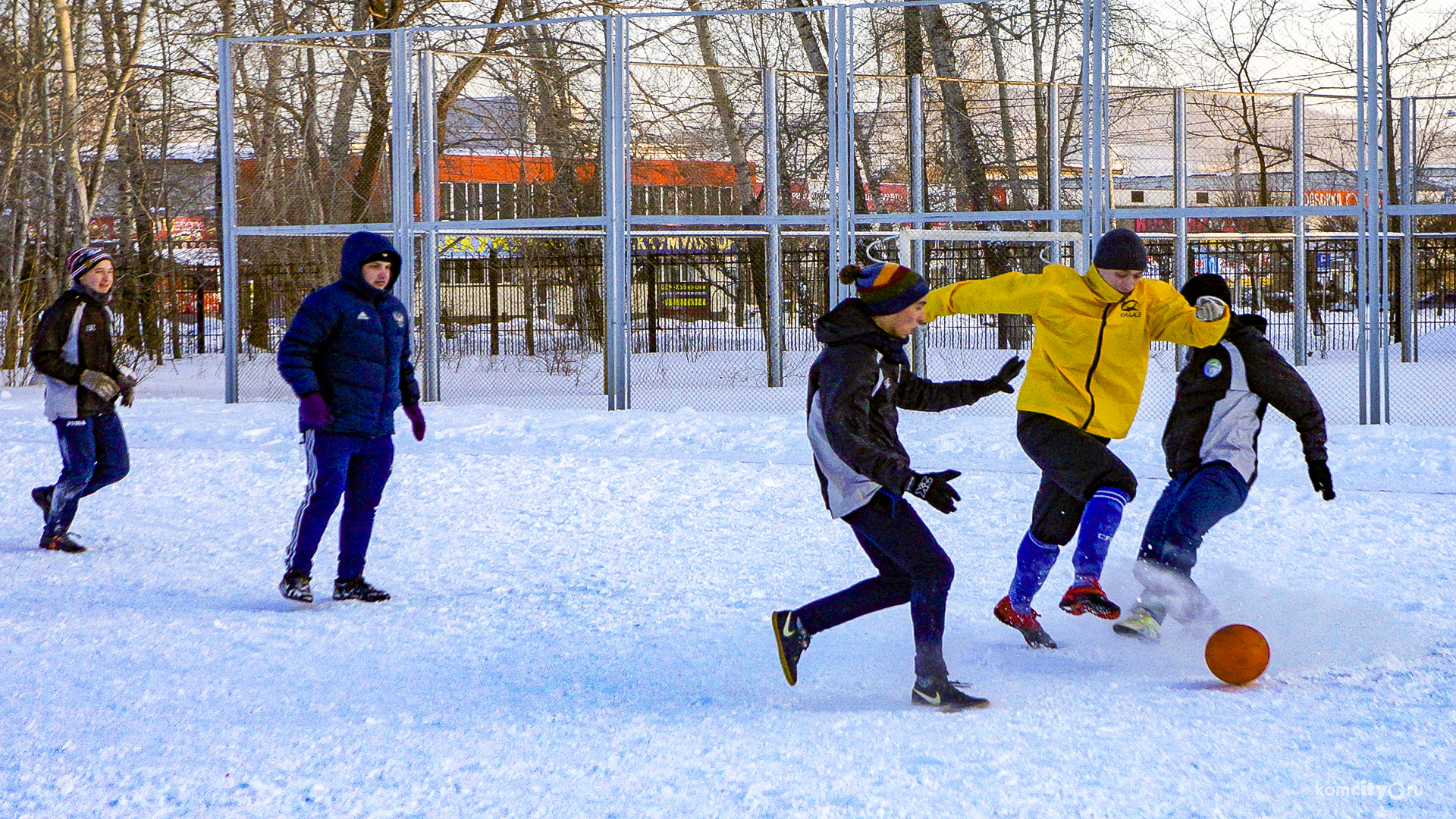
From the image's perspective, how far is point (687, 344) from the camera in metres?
22.0

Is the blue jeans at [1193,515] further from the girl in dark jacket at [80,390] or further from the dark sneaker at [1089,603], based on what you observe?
the girl in dark jacket at [80,390]

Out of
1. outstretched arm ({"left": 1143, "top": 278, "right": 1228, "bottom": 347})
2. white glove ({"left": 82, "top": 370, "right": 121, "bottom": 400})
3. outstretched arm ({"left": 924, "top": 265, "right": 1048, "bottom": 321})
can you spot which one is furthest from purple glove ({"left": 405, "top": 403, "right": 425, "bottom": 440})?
outstretched arm ({"left": 1143, "top": 278, "right": 1228, "bottom": 347})

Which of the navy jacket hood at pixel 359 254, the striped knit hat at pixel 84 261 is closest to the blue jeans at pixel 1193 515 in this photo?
the navy jacket hood at pixel 359 254

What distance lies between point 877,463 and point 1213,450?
1.63 meters

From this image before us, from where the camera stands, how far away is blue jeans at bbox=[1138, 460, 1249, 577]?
200 inches

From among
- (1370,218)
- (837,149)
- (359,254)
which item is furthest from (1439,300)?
(359,254)

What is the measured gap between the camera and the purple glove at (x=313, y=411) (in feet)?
18.7

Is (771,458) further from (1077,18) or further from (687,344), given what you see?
(687,344)

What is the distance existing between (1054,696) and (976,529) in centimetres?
320

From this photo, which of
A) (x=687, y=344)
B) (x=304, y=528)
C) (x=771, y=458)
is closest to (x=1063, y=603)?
(x=304, y=528)

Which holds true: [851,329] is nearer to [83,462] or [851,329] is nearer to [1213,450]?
[1213,450]

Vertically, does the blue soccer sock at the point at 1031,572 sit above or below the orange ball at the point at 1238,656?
above

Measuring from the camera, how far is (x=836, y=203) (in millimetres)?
12859

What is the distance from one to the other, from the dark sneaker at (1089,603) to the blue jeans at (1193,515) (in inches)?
7.8
